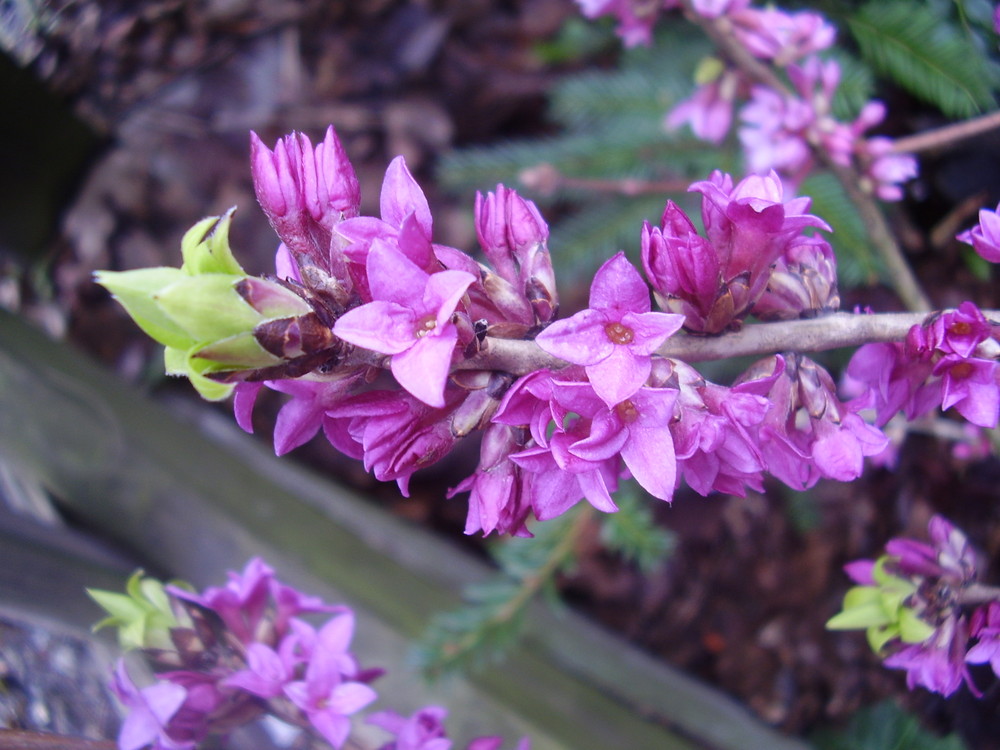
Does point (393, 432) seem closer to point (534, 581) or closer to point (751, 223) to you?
point (751, 223)

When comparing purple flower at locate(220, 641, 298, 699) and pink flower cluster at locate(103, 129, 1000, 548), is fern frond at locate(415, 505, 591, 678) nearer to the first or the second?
purple flower at locate(220, 641, 298, 699)

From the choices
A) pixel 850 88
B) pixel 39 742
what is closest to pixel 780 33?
pixel 850 88

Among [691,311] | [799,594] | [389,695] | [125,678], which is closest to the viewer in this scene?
[691,311]

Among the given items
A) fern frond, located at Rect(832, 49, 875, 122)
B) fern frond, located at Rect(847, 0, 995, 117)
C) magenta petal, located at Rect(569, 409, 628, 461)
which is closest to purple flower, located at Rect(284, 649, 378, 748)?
magenta petal, located at Rect(569, 409, 628, 461)

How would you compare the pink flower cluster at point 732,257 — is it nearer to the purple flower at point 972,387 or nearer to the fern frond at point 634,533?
the purple flower at point 972,387

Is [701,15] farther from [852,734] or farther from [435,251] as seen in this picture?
[852,734]

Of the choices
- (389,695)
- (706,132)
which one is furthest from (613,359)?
(389,695)
